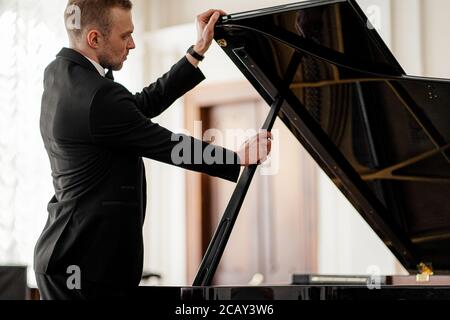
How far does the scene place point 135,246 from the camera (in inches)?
70.8

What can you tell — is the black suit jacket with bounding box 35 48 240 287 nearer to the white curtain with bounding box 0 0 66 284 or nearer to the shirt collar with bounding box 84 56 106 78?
the shirt collar with bounding box 84 56 106 78

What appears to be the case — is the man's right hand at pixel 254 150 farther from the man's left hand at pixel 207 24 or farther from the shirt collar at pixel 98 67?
the shirt collar at pixel 98 67

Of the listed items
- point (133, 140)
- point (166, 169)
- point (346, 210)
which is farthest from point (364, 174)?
point (166, 169)

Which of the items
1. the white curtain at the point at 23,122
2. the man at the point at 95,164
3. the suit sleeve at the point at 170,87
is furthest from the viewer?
the white curtain at the point at 23,122

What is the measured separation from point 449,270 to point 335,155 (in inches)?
24.6

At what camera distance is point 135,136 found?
180 centimetres

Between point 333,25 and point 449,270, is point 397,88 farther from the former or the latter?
point 449,270

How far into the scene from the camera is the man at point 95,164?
1.76m

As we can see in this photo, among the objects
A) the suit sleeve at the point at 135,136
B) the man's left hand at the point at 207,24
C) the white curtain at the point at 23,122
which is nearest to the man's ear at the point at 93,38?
the suit sleeve at the point at 135,136

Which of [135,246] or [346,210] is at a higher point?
[346,210]

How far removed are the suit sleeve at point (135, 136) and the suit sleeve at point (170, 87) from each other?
32 centimetres

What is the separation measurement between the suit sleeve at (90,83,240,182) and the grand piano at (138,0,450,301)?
0.62 ft

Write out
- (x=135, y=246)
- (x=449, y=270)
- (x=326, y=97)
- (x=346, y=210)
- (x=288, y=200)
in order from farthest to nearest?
(x=288, y=200)
(x=346, y=210)
(x=449, y=270)
(x=326, y=97)
(x=135, y=246)
